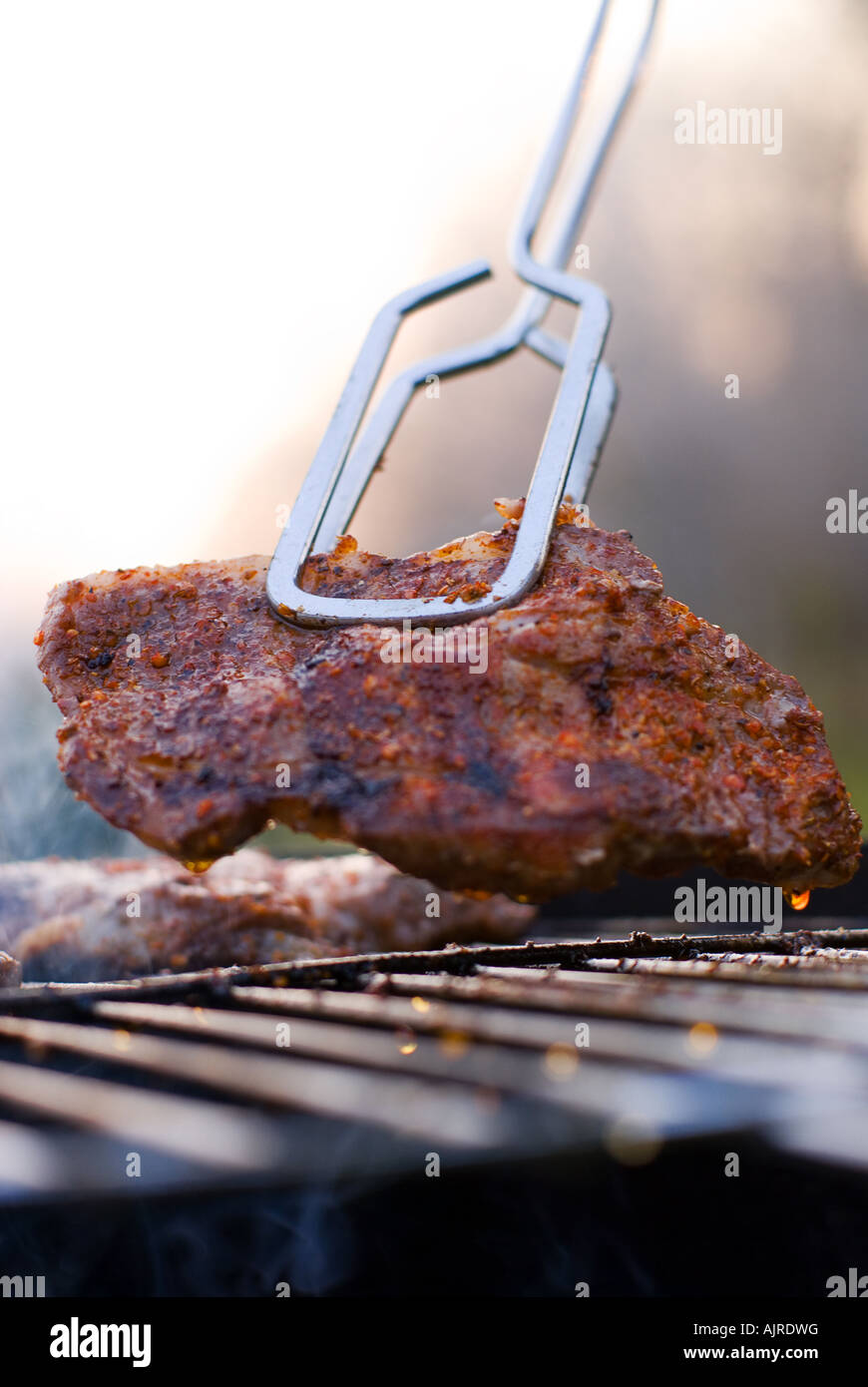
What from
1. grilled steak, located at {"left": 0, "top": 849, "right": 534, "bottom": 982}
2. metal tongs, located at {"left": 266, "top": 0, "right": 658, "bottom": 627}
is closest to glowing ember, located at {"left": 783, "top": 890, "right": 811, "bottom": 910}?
metal tongs, located at {"left": 266, "top": 0, "right": 658, "bottom": 627}

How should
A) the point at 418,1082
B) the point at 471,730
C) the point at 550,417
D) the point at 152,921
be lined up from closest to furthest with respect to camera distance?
1. the point at 418,1082
2. the point at 471,730
3. the point at 550,417
4. the point at 152,921

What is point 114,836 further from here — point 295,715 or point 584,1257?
point 584,1257

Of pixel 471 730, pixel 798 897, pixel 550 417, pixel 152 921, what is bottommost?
pixel 152 921

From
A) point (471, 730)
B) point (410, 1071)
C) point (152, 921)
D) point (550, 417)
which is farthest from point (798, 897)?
point (152, 921)

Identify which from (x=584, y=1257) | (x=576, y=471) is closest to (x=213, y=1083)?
(x=584, y=1257)

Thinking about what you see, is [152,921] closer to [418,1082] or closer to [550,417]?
[418,1082]

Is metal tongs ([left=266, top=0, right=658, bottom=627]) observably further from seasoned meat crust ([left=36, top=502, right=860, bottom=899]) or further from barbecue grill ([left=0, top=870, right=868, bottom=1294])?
barbecue grill ([left=0, top=870, right=868, bottom=1294])
